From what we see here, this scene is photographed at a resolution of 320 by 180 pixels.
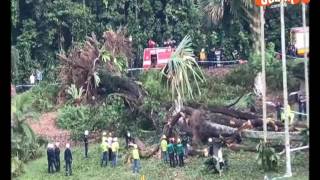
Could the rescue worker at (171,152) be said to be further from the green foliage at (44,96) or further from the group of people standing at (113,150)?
the green foliage at (44,96)

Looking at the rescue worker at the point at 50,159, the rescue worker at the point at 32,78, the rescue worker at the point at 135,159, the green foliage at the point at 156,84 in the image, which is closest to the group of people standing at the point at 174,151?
the rescue worker at the point at 135,159

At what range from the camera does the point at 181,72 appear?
22.1 ft

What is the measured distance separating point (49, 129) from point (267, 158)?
1.82 metres

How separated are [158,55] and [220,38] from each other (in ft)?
1.85

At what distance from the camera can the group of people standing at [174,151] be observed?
6629 mm

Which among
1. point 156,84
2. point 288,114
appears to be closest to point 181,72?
point 156,84

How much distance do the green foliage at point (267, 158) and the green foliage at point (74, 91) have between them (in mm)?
1577

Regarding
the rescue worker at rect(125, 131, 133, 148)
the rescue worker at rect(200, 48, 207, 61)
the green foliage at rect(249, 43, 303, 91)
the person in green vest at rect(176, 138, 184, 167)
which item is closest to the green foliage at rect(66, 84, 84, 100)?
the rescue worker at rect(125, 131, 133, 148)

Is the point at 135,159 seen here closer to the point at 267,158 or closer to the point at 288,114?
the point at 267,158
